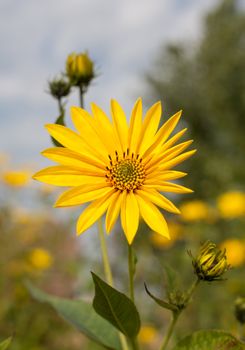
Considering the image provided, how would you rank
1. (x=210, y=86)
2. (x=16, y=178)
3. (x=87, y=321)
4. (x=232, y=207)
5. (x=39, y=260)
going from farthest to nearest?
(x=210, y=86) → (x=232, y=207) → (x=16, y=178) → (x=39, y=260) → (x=87, y=321)

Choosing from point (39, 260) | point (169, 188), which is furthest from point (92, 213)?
point (39, 260)

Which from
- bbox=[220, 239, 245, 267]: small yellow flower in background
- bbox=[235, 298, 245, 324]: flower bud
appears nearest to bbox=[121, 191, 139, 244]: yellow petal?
bbox=[235, 298, 245, 324]: flower bud

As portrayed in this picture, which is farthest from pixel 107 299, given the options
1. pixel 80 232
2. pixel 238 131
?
pixel 238 131

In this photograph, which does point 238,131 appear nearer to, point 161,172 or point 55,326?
point 55,326

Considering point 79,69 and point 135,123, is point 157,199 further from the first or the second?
point 79,69

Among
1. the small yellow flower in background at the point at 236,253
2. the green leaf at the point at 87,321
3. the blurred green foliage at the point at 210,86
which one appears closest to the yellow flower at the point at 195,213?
the small yellow flower in background at the point at 236,253

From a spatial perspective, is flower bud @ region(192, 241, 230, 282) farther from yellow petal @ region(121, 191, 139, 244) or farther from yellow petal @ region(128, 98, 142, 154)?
yellow petal @ region(128, 98, 142, 154)
